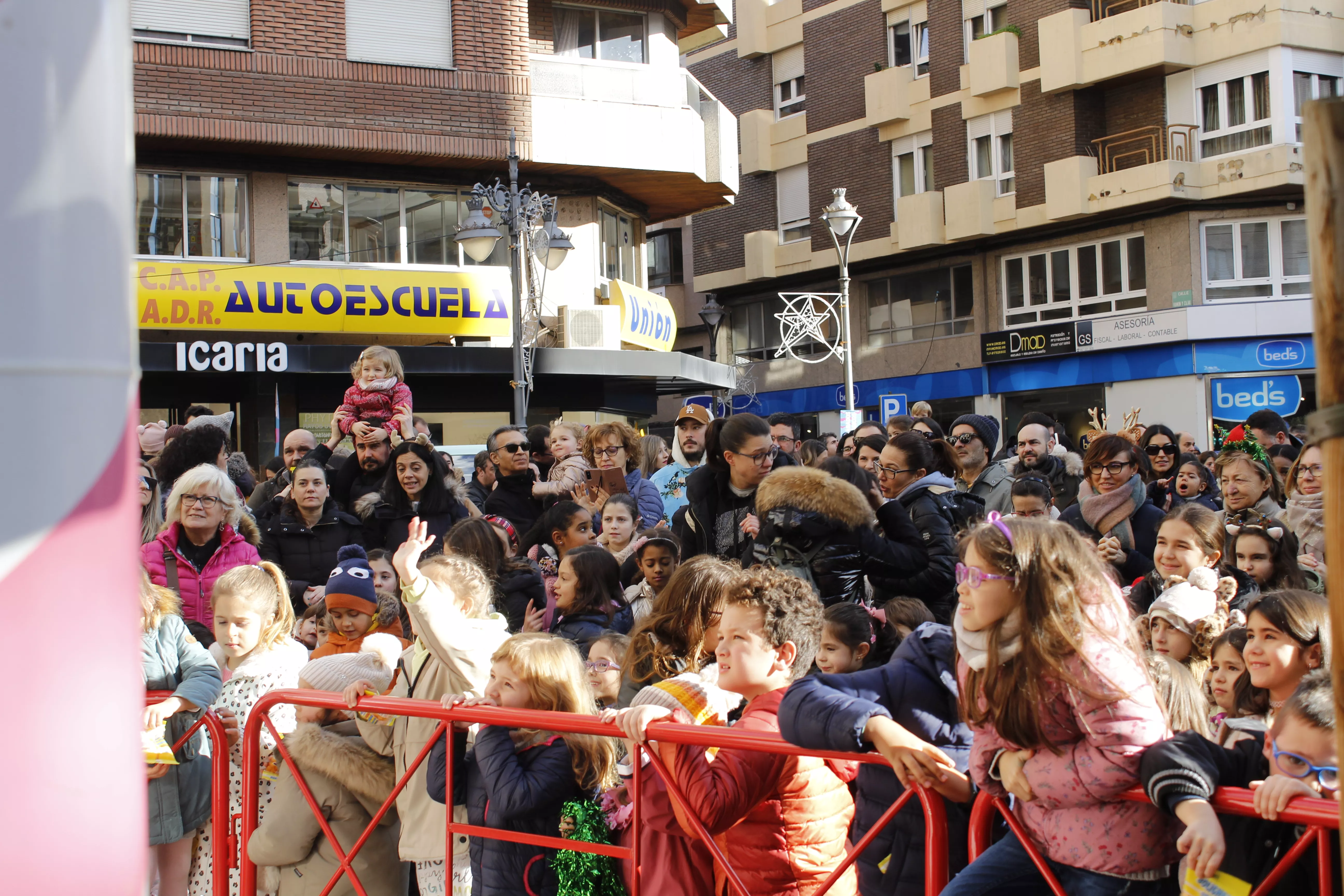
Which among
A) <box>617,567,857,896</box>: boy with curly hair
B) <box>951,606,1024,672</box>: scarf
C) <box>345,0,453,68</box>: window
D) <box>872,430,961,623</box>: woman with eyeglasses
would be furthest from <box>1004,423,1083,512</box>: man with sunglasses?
<box>345,0,453,68</box>: window

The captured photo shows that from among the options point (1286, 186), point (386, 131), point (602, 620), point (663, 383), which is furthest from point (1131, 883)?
point (1286, 186)

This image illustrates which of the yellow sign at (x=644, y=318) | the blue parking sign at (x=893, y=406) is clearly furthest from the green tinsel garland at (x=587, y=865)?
the yellow sign at (x=644, y=318)

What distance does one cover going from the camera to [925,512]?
5746 millimetres

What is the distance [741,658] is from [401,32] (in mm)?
18385

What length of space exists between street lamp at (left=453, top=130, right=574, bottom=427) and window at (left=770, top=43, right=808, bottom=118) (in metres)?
18.0

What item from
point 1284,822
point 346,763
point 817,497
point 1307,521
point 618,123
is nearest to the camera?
point 1284,822

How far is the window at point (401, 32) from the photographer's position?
65.1 feet

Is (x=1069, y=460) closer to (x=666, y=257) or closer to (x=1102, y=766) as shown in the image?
(x=1102, y=766)

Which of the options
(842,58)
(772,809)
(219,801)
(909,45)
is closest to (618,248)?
(909,45)

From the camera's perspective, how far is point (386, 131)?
19781 millimetres

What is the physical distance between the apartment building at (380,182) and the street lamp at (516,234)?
1845mm

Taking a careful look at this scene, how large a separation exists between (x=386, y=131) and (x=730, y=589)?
17.5m

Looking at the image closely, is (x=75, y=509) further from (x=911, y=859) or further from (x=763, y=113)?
(x=763, y=113)

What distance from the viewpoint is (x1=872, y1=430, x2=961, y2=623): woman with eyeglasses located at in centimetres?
537
